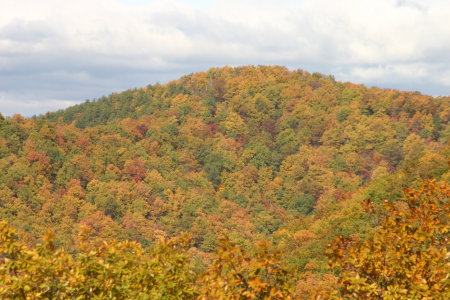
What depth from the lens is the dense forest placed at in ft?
259

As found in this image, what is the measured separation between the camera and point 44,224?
104438 mm

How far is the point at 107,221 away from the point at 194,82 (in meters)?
75.6

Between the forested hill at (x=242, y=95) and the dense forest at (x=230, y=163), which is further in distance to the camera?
the forested hill at (x=242, y=95)

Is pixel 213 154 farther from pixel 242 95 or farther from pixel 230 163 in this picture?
pixel 242 95

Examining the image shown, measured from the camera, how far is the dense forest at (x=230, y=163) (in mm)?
78938

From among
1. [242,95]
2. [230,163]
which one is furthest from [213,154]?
[242,95]

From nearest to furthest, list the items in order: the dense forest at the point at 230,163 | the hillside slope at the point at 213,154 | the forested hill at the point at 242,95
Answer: the dense forest at the point at 230,163 → the hillside slope at the point at 213,154 → the forested hill at the point at 242,95

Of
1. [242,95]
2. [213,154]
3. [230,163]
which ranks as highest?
[242,95]

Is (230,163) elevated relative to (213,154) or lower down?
lower down

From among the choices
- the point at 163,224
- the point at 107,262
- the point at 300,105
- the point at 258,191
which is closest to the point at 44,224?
the point at 163,224

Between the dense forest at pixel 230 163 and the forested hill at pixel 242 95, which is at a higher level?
the forested hill at pixel 242 95

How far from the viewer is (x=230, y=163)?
474 ft

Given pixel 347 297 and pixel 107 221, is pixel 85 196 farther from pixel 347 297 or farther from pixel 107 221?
pixel 347 297

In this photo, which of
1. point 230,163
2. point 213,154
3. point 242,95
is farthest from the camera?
point 242,95
